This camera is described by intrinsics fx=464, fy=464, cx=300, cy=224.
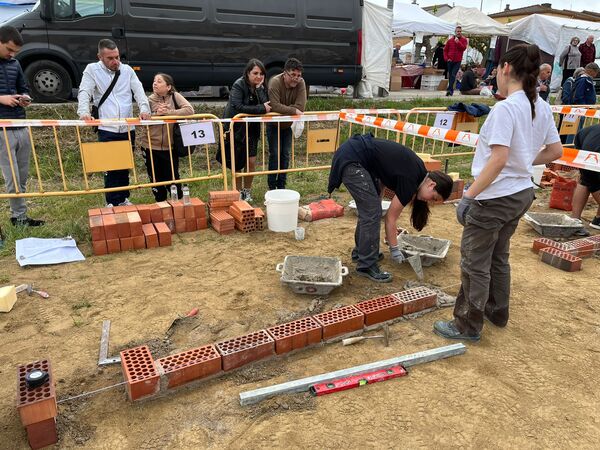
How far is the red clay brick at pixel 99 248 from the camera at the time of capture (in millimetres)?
4734

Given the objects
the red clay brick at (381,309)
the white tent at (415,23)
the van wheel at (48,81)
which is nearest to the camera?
the red clay brick at (381,309)

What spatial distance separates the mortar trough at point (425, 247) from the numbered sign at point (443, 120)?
2.87 meters

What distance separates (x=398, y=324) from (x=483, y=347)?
2.04ft

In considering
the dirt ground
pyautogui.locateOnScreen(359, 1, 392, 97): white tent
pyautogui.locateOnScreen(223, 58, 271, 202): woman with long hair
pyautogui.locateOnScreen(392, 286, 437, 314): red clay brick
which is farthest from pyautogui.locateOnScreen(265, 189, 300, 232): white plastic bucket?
pyautogui.locateOnScreen(359, 1, 392, 97): white tent

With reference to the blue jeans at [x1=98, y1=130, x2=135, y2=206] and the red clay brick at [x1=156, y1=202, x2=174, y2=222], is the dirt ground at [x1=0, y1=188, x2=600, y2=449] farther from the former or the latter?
the blue jeans at [x1=98, y1=130, x2=135, y2=206]

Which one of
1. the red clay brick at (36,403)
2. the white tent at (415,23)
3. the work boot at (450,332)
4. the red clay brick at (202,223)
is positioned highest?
the white tent at (415,23)

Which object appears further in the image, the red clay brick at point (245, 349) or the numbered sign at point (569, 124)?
the numbered sign at point (569, 124)

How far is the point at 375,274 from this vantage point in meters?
→ 4.26

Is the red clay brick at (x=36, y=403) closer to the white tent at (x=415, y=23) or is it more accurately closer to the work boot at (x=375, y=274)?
the work boot at (x=375, y=274)

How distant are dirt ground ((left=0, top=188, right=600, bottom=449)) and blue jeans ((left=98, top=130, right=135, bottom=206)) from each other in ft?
4.38

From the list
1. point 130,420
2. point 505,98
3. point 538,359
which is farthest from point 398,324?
point 130,420

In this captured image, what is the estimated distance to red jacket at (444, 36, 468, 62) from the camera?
14867 mm

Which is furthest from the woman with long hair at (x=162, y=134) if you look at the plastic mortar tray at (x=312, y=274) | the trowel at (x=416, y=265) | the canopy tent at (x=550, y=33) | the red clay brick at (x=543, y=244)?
the canopy tent at (x=550, y=33)

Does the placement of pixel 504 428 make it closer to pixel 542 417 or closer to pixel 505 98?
pixel 542 417
